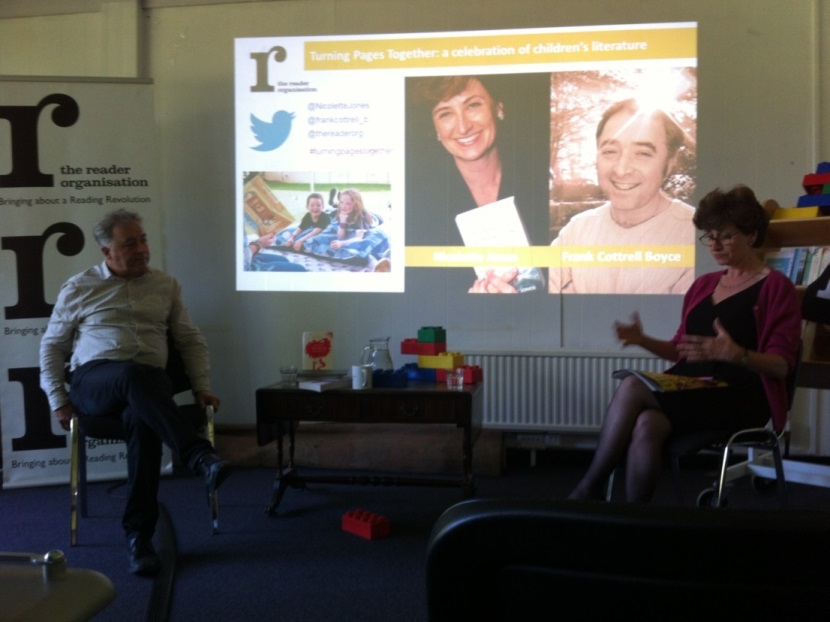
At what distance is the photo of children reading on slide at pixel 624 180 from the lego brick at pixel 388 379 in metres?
1.25

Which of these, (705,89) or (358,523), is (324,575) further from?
(705,89)

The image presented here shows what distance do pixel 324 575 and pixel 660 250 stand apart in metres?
2.48

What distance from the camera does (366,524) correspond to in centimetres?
299

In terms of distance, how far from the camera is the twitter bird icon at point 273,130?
4.34m

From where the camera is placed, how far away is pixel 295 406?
127 inches

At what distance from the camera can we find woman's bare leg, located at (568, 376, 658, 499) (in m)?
2.48

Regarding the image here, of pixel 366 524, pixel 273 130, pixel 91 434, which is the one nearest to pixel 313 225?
pixel 273 130

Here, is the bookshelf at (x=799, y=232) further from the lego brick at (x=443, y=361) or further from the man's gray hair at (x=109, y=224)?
the man's gray hair at (x=109, y=224)

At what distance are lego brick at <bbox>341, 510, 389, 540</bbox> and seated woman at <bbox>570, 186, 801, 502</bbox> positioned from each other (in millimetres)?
843

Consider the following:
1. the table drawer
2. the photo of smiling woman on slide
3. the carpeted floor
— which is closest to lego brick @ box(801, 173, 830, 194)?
the photo of smiling woman on slide

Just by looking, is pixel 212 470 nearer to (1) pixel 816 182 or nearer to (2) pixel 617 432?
(2) pixel 617 432

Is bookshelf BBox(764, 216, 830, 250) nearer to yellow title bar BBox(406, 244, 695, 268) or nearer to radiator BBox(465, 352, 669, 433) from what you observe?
yellow title bar BBox(406, 244, 695, 268)

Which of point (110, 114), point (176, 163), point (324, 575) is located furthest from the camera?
point (176, 163)

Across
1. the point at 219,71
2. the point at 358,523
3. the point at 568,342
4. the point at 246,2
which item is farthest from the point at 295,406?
the point at 246,2
